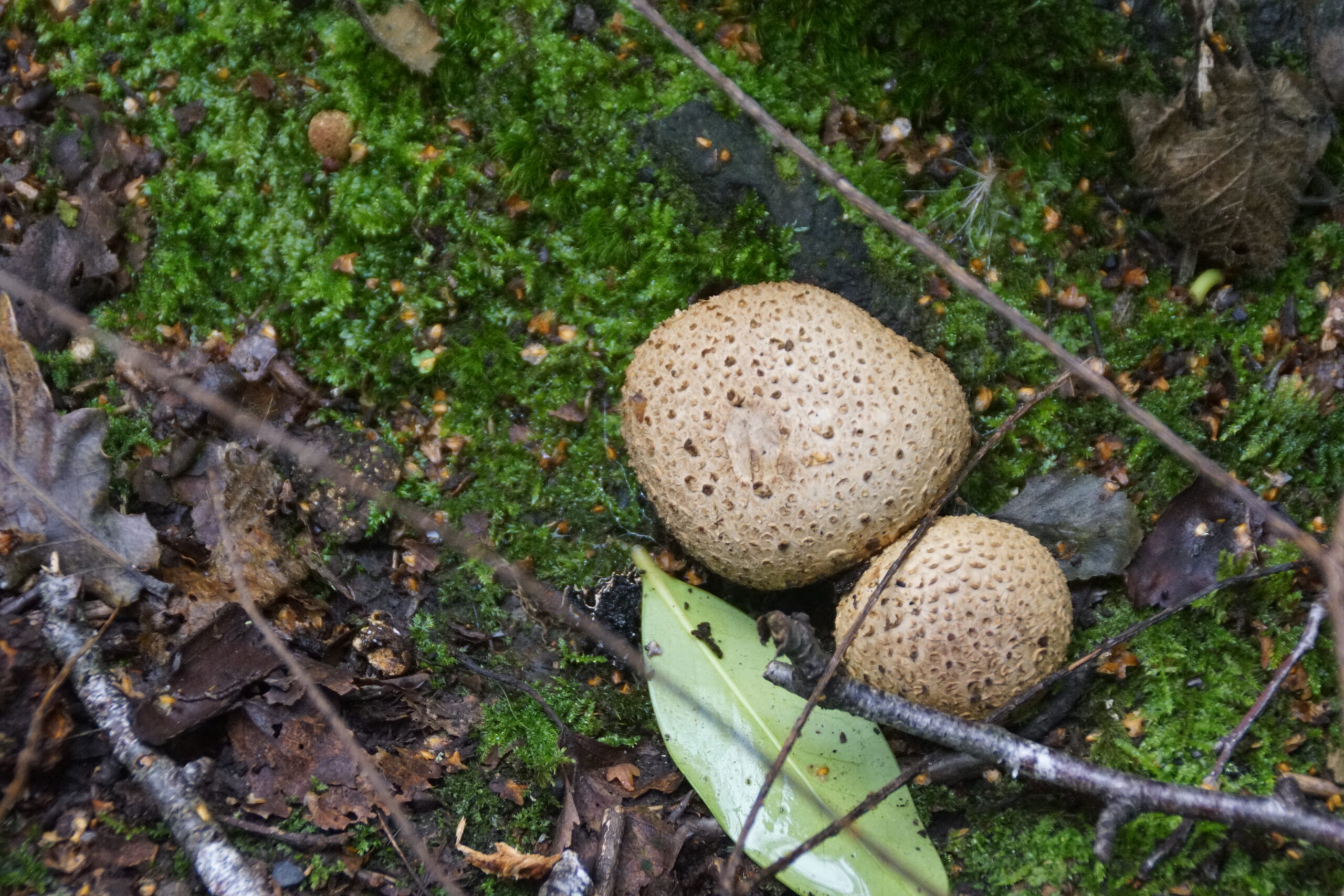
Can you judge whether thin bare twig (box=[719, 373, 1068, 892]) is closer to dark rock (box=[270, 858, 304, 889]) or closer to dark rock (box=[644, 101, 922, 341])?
dark rock (box=[644, 101, 922, 341])

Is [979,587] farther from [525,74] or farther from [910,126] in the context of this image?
[525,74]

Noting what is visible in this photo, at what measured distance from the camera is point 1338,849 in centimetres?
232

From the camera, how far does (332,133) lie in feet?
11.6

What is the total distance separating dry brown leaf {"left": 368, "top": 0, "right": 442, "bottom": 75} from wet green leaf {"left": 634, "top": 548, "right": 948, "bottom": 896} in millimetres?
2184

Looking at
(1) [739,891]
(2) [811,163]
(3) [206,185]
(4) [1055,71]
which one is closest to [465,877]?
(1) [739,891]

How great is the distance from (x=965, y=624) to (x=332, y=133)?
115 inches

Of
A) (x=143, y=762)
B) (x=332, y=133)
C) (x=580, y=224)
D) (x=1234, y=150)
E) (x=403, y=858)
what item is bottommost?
(x=403, y=858)

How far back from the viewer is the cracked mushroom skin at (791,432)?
2.96 m

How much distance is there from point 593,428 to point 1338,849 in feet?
8.67

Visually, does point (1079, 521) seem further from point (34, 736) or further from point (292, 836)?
point (34, 736)

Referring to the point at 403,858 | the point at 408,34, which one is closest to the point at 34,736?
the point at 403,858

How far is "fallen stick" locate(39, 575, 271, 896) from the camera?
100 inches

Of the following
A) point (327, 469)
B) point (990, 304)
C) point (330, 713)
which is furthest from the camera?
point (327, 469)

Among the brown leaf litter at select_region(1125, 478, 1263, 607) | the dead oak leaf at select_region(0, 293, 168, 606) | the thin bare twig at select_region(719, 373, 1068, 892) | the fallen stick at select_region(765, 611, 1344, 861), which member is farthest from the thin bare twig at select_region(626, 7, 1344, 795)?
the dead oak leaf at select_region(0, 293, 168, 606)
